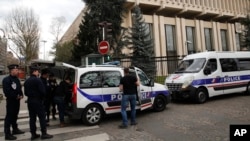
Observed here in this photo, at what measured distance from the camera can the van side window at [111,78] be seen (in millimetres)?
8266

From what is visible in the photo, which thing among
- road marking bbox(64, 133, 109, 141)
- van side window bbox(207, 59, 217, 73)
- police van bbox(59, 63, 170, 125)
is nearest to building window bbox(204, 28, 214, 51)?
van side window bbox(207, 59, 217, 73)

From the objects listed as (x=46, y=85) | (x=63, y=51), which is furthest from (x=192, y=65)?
(x=63, y=51)

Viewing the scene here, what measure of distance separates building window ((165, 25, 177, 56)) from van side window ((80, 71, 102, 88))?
28.4 m

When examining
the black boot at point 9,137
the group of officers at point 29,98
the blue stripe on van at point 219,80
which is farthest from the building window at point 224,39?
the black boot at point 9,137

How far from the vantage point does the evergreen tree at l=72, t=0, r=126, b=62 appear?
2631 centimetres

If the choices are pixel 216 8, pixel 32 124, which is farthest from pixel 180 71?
pixel 216 8

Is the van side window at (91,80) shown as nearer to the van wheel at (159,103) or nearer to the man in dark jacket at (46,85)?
the man in dark jacket at (46,85)

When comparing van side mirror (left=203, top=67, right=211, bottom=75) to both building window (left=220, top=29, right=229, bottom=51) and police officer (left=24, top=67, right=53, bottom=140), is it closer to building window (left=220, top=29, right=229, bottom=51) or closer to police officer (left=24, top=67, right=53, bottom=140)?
police officer (left=24, top=67, right=53, bottom=140)

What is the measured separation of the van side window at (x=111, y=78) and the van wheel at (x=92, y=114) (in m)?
0.74

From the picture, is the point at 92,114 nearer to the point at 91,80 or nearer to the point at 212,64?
the point at 91,80

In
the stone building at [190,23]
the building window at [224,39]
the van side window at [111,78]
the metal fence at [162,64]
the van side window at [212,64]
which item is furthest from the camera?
the building window at [224,39]

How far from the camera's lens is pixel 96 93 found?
796 cm

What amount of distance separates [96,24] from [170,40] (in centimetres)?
1350

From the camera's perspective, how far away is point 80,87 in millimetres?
7707
